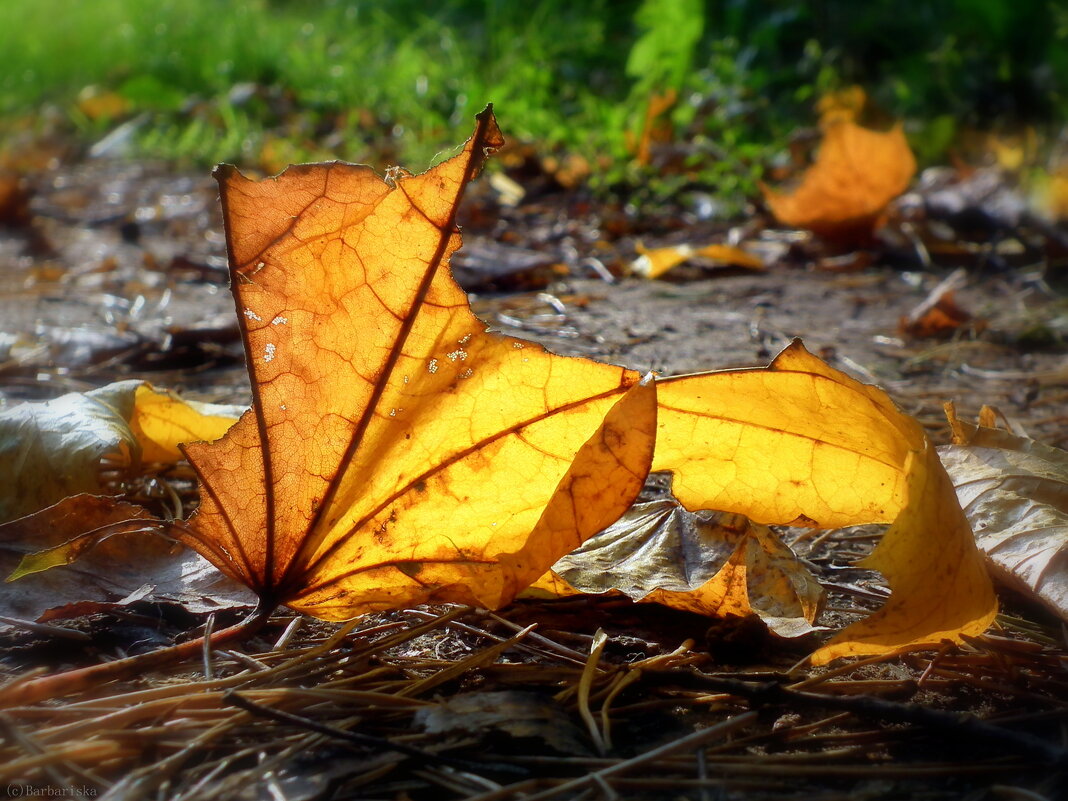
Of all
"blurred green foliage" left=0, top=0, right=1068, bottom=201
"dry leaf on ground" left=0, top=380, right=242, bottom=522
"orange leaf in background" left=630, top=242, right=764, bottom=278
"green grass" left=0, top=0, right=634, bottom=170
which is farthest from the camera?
"green grass" left=0, top=0, right=634, bottom=170

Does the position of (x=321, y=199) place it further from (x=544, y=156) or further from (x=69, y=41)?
(x=69, y=41)

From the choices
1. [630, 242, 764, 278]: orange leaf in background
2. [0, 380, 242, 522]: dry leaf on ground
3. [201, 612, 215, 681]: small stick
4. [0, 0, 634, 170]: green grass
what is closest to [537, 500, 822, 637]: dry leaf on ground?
[201, 612, 215, 681]: small stick

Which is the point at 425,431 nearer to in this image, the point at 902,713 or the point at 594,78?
the point at 902,713

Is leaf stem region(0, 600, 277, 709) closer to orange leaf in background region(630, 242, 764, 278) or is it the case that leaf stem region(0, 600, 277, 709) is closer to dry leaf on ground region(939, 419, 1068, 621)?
dry leaf on ground region(939, 419, 1068, 621)

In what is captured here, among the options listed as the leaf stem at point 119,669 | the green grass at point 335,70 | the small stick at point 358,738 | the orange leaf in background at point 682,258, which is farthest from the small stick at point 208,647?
the green grass at point 335,70

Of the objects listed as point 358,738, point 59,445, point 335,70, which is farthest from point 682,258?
point 335,70

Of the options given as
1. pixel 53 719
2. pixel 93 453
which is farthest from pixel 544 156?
pixel 53 719
